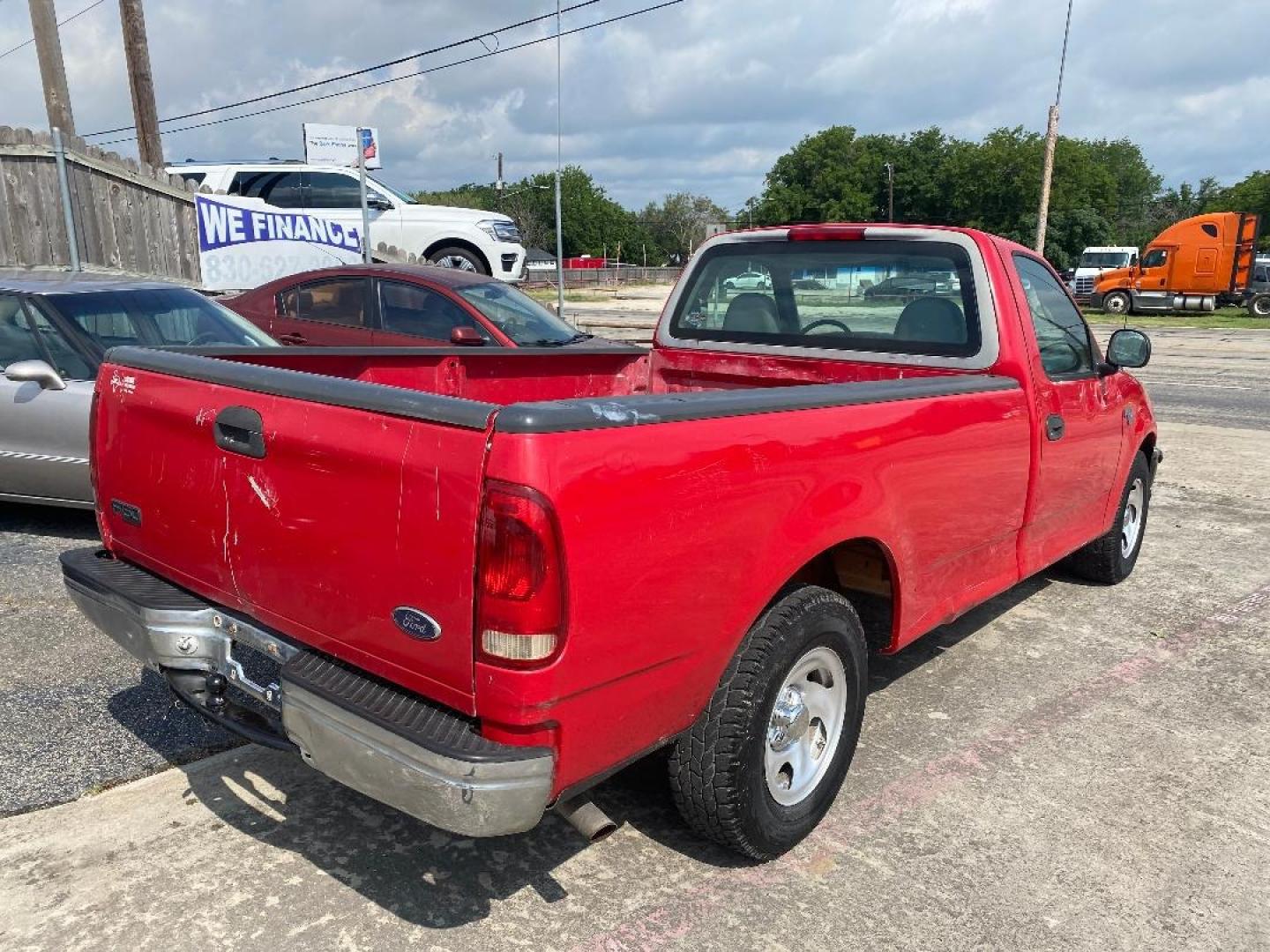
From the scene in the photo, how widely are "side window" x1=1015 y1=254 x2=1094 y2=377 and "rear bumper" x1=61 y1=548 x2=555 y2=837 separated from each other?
117 inches

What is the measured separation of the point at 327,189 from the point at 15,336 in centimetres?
1111

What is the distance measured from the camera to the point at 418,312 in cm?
892

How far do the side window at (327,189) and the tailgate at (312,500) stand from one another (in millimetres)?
14141

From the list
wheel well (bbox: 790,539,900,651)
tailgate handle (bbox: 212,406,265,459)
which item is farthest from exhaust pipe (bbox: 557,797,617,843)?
tailgate handle (bbox: 212,406,265,459)

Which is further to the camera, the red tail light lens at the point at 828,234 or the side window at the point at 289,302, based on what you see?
the side window at the point at 289,302

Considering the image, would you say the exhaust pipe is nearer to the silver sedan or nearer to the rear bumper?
the rear bumper

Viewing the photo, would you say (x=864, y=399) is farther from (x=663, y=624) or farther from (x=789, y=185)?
(x=789, y=185)

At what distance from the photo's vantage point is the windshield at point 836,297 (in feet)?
13.2

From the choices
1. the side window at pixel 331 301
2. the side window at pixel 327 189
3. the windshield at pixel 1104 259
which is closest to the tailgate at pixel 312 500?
the side window at pixel 331 301

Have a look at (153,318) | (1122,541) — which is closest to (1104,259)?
(1122,541)

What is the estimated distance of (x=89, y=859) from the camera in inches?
109

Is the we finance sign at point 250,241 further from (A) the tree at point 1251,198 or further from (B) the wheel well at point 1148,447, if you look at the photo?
(A) the tree at point 1251,198

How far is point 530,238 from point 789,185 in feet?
91.6

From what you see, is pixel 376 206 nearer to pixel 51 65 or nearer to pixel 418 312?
pixel 51 65
